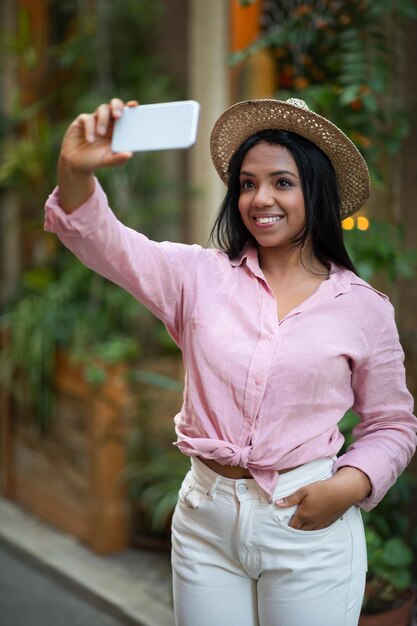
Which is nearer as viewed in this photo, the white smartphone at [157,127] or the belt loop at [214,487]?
the white smartphone at [157,127]

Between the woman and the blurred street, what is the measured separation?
6.24ft

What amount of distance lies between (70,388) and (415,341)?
193 centimetres

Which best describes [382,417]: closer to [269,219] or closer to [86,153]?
[269,219]

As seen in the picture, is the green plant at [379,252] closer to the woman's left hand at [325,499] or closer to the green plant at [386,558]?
the green plant at [386,558]

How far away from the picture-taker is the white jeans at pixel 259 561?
1.76m

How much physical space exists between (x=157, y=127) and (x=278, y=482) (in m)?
0.77

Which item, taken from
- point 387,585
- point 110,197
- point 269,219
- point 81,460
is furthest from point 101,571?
point 269,219

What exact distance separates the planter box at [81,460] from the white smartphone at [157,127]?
2.69 m

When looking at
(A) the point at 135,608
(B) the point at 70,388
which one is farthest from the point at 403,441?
(B) the point at 70,388

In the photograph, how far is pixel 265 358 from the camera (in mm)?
1745

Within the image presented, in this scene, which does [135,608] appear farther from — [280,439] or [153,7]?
[153,7]

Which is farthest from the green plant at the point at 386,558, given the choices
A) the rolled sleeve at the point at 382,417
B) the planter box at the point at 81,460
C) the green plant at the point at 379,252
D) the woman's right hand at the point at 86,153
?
the woman's right hand at the point at 86,153

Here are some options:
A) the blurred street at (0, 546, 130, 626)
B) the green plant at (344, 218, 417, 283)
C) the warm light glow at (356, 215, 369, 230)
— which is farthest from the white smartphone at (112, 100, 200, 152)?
the blurred street at (0, 546, 130, 626)

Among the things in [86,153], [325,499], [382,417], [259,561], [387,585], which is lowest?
[387,585]
